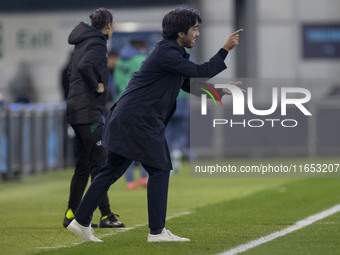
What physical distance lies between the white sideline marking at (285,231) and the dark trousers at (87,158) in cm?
172

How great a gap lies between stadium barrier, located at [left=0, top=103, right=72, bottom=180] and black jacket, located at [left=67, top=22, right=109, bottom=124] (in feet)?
24.7

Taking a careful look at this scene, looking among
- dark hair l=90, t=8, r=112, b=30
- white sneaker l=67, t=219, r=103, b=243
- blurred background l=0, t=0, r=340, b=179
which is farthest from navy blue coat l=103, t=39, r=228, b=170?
blurred background l=0, t=0, r=340, b=179

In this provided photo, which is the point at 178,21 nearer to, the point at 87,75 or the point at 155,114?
the point at 155,114

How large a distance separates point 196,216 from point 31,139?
8.38 m

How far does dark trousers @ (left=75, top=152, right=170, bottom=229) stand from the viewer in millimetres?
8547

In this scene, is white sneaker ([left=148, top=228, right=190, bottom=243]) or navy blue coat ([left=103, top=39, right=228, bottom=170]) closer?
navy blue coat ([left=103, top=39, right=228, bottom=170])

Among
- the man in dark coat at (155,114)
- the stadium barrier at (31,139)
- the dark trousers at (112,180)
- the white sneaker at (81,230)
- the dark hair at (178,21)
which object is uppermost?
the dark hair at (178,21)

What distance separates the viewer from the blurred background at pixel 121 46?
19.4m

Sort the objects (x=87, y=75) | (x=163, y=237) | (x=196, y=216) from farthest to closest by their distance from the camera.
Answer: (x=196, y=216)
(x=87, y=75)
(x=163, y=237)

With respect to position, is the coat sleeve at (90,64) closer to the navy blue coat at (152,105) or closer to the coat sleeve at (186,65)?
the navy blue coat at (152,105)

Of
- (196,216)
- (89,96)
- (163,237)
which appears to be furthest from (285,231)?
(89,96)

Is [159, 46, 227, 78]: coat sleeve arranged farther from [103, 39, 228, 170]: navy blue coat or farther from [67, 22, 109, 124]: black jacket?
[67, 22, 109, 124]: black jacket

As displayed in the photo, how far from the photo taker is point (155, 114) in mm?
8547

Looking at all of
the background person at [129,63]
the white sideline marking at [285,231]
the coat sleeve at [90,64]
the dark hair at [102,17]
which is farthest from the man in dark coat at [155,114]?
the background person at [129,63]
